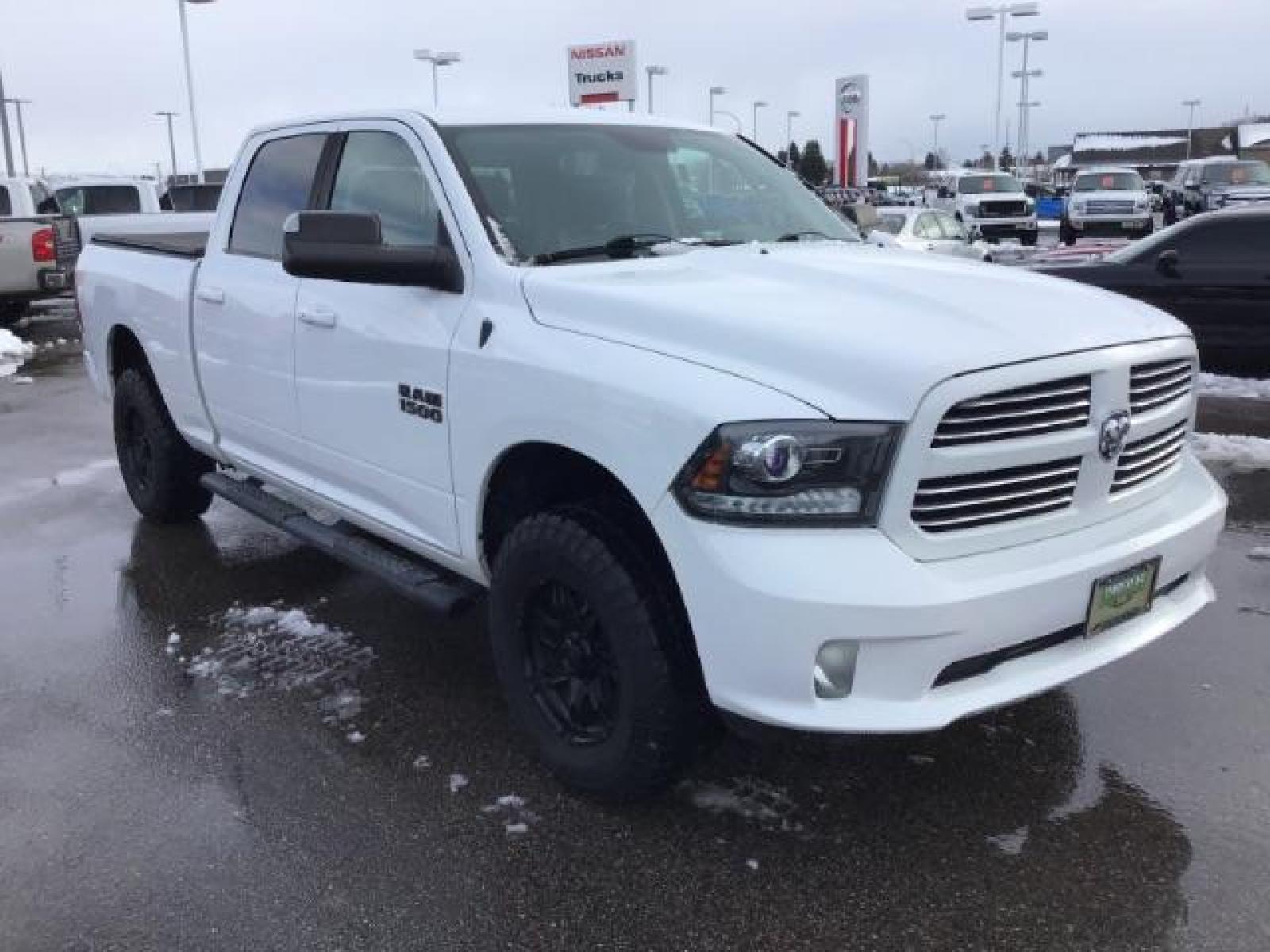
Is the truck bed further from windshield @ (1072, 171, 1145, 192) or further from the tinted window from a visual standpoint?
windshield @ (1072, 171, 1145, 192)

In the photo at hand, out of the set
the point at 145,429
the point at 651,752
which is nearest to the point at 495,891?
the point at 651,752

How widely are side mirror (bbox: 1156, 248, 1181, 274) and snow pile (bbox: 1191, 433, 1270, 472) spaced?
214 cm

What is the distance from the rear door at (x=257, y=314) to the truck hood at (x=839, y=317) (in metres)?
1.48

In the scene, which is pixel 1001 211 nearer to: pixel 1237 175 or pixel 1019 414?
pixel 1237 175

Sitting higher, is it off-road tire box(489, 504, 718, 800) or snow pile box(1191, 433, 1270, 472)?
off-road tire box(489, 504, 718, 800)

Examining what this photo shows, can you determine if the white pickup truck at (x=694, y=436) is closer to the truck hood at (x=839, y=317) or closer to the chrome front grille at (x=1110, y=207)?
the truck hood at (x=839, y=317)

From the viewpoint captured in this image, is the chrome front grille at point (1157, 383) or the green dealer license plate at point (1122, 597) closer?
the green dealer license plate at point (1122, 597)

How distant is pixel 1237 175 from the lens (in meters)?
28.2

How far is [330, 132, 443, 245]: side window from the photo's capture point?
3.91 m

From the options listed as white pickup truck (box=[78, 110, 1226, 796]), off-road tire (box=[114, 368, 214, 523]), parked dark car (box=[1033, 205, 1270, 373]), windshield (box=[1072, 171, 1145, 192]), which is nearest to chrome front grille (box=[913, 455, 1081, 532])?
white pickup truck (box=[78, 110, 1226, 796])

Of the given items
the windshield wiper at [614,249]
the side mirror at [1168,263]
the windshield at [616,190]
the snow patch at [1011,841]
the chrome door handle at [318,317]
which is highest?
the windshield at [616,190]

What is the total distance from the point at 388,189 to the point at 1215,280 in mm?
7518

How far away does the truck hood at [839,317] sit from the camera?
2729 mm

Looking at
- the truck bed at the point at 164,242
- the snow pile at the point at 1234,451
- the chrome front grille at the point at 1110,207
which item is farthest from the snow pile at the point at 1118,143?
the truck bed at the point at 164,242
